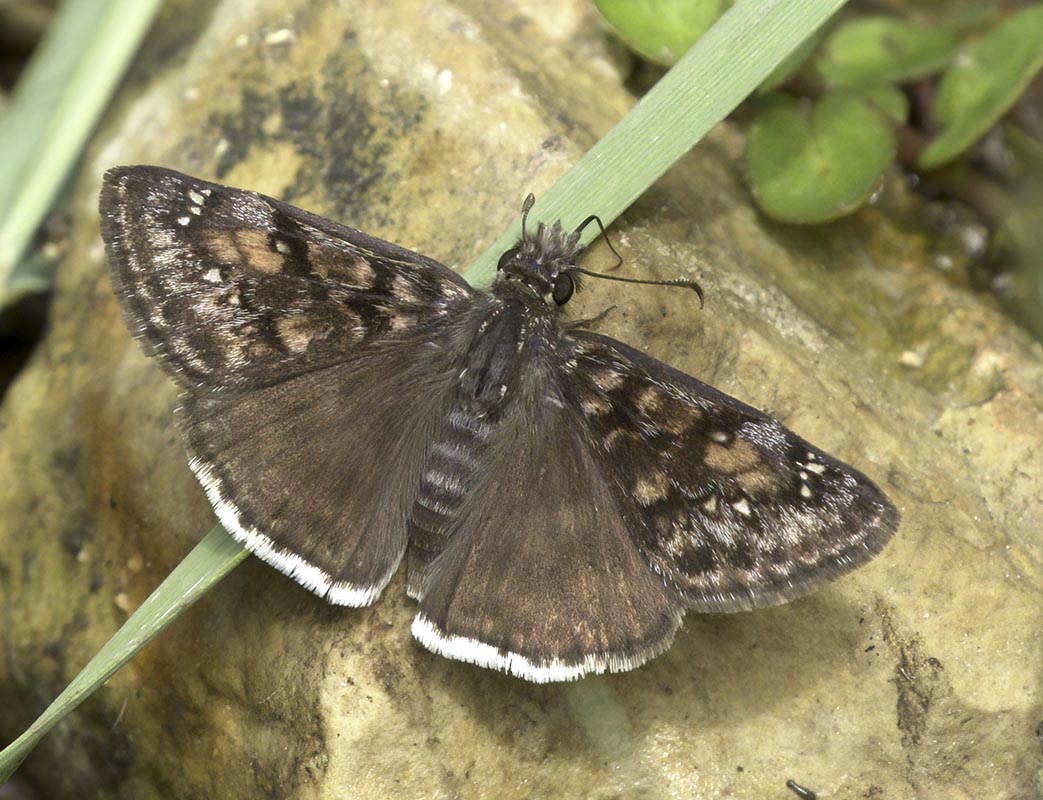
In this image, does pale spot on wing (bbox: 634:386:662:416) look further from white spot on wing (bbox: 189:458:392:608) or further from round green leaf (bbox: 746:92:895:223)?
round green leaf (bbox: 746:92:895:223)

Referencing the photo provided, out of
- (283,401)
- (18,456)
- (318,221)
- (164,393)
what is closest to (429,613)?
(283,401)

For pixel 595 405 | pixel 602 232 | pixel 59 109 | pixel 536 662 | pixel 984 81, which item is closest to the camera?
pixel 536 662

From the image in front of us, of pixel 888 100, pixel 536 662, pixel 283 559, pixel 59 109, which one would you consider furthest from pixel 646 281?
pixel 59 109

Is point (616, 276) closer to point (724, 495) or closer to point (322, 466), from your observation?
point (724, 495)

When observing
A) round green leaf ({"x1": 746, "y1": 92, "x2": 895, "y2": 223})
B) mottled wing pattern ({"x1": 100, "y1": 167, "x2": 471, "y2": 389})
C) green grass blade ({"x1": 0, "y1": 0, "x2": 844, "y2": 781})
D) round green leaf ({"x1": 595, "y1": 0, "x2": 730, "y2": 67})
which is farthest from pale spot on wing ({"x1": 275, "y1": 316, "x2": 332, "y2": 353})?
round green leaf ({"x1": 746, "y1": 92, "x2": 895, "y2": 223})

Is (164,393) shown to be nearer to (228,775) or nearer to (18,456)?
Answer: (18,456)

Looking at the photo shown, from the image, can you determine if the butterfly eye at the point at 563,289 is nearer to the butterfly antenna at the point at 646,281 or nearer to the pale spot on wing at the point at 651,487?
the butterfly antenna at the point at 646,281
